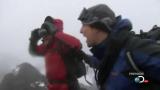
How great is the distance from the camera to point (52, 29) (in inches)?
208

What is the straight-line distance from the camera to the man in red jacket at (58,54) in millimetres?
5133

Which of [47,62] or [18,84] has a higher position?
[18,84]

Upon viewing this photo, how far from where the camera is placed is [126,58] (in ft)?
8.71

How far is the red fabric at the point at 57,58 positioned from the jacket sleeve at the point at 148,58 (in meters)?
2.49

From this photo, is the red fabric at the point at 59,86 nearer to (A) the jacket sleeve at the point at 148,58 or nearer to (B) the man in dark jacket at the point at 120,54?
(B) the man in dark jacket at the point at 120,54

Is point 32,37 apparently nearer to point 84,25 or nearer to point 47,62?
point 47,62

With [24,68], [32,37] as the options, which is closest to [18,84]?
[24,68]

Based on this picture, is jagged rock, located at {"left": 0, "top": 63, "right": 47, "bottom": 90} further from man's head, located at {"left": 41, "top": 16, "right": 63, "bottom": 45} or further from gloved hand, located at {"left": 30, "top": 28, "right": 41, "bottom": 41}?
man's head, located at {"left": 41, "top": 16, "right": 63, "bottom": 45}

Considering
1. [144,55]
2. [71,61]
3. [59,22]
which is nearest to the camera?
[144,55]

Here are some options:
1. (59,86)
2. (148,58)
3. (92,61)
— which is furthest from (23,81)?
(148,58)

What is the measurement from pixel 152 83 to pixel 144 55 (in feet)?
0.55

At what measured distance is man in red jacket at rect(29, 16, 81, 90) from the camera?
16.8 ft

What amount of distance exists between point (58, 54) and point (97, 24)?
2.27 m

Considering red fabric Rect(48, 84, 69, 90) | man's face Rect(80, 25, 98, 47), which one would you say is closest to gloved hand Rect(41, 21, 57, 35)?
red fabric Rect(48, 84, 69, 90)
